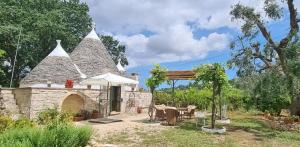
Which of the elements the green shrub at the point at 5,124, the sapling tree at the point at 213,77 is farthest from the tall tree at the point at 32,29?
the green shrub at the point at 5,124

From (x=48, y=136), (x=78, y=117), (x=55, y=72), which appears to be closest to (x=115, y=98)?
(x=55, y=72)

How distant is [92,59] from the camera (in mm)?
25875

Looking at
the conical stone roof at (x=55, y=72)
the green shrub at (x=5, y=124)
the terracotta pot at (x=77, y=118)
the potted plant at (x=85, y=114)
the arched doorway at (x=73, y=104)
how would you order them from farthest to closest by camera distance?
the conical stone roof at (x=55, y=72)
the potted plant at (x=85, y=114)
the arched doorway at (x=73, y=104)
the terracotta pot at (x=77, y=118)
the green shrub at (x=5, y=124)

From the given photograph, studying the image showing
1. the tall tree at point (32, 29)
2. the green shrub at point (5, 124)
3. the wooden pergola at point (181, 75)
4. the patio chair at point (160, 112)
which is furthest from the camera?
Result: the tall tree at point (32, 29)

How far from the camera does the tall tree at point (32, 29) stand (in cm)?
3431

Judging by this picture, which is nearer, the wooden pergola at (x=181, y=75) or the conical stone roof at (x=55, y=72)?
the wooden pergola at (x=181, y=75)

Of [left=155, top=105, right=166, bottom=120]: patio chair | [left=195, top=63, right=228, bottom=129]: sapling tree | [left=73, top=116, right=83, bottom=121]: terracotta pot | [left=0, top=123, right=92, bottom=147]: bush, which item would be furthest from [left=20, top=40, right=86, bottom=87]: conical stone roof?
[left=0, top=123, right=92, bottom=147]: bush

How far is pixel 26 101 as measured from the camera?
60.5 ft

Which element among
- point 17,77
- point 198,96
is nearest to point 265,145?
point 198,96

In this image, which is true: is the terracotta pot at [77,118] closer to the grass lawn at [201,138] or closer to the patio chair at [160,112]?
the patio chair at [160,112]

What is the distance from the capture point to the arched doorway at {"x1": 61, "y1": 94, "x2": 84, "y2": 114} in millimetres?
20108

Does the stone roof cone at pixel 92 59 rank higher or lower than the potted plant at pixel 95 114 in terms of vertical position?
higher

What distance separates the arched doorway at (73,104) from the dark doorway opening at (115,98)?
13.1ft

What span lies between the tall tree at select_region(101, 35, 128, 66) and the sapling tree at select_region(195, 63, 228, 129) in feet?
106
